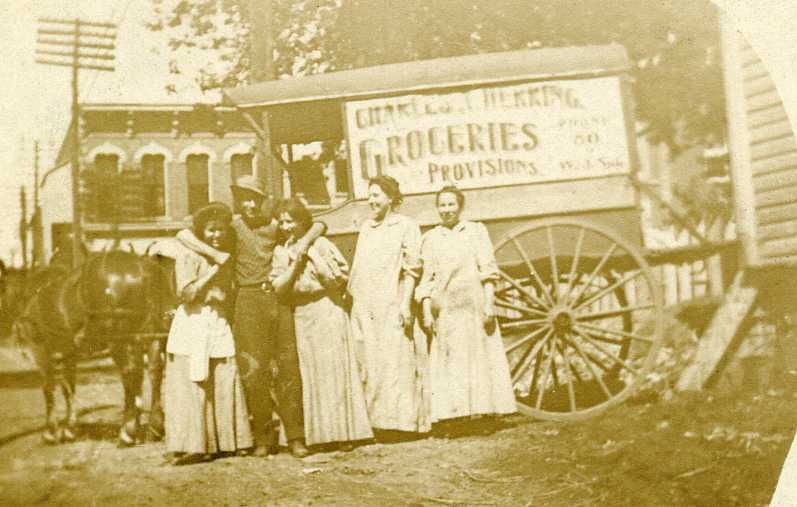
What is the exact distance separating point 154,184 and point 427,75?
49.7 inches

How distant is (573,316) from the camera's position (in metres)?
3.45

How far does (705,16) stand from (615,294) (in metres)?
1.48

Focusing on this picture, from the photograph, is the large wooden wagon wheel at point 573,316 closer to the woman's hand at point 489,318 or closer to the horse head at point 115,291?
the woman's hand at point 489,318

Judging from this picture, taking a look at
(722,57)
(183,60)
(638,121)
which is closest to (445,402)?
(638,121)

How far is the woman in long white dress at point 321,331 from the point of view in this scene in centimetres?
318

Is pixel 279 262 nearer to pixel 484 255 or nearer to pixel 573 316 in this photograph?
pixel 484 255

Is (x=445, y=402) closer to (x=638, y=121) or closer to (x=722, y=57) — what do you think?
(x=638, y=121)

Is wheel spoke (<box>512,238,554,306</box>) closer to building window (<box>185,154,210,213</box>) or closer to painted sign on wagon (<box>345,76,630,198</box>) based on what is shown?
painted sign on wagon (<box>345,76,630,198</box>)

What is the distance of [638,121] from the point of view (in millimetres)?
3533

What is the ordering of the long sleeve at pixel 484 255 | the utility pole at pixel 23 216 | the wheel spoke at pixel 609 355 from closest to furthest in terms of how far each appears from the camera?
the utility pole at pixel 23 216, the long sleeve at pixel 484 255, the wheel spoke at pixel 609 355

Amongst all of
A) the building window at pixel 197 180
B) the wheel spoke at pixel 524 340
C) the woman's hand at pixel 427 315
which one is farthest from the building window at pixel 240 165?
the wheel spoke at pixel 524 340

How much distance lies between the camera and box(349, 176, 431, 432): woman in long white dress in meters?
3.22

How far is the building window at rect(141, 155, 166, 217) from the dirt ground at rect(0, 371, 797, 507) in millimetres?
718

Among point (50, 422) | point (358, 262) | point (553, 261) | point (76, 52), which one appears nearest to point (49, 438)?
point (50, 422)
